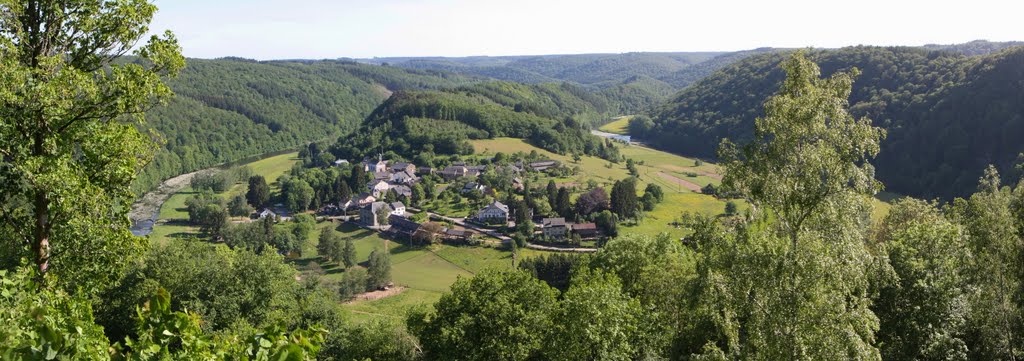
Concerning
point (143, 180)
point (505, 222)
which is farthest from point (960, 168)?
point (143, 180)

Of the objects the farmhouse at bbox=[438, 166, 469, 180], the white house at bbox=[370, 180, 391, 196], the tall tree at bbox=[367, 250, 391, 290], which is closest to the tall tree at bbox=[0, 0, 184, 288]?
the tall tree at bbox=[367, 250, 391, 290]

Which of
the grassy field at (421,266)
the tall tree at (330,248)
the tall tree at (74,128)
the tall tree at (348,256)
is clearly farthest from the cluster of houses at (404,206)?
the tall tree at (74,128)

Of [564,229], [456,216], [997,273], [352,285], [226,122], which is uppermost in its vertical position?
[997,273]

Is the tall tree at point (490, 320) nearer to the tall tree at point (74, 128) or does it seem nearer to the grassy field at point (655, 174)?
the tall tree at point (74, 128)

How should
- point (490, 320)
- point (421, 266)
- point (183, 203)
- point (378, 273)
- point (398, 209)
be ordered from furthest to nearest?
point (183, 203), point (398, 209), point (421, 266), point (378, 273), point (490, 320)

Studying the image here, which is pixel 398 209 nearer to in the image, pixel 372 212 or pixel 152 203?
pixel 372 212

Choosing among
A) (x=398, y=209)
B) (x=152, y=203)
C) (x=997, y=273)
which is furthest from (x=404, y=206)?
(x=997, y=273)
